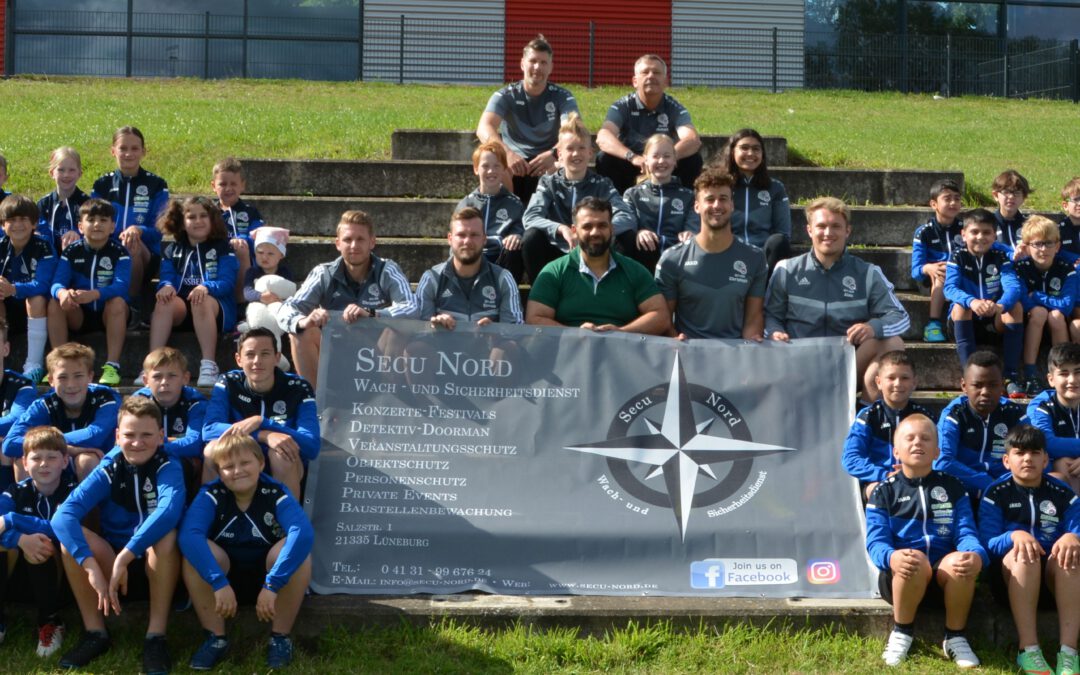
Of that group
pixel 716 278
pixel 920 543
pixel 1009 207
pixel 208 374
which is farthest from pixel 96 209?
pixel 1009 207

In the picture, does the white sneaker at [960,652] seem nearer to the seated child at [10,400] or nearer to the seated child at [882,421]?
the seated child at [882,421]

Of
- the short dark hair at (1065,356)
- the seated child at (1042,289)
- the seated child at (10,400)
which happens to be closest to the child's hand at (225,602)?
the seated child at (10,400)

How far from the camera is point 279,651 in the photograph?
16.2ft

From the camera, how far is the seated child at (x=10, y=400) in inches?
220

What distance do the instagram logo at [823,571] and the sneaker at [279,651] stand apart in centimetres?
235

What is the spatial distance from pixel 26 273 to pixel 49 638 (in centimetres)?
284

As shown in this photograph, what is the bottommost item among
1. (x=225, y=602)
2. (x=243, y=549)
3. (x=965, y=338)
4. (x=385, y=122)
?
(x=225, y=602)

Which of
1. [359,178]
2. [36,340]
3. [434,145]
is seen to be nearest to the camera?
[36,340]

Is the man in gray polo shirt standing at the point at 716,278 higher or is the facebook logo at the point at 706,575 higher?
the man in gray polo shirt standing at the point at 716,278

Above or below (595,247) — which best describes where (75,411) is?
below

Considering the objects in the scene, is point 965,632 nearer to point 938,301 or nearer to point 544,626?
point 544,626

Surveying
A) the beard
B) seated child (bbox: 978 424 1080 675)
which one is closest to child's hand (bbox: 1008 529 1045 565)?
seated child (bbox: 978 424 1080 675)

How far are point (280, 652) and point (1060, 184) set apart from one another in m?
9.08

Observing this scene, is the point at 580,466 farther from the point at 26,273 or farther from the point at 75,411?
the point at 26,273
